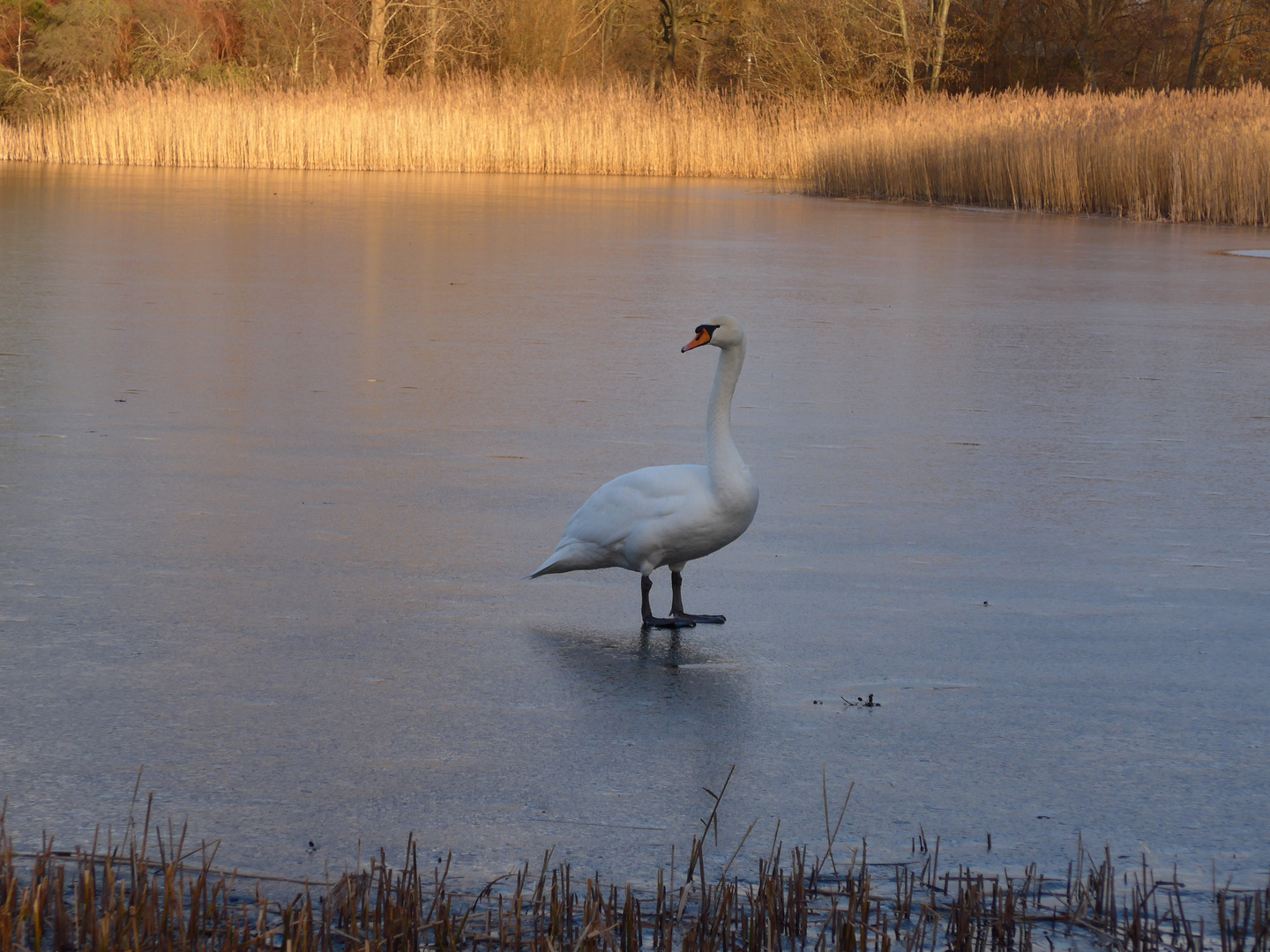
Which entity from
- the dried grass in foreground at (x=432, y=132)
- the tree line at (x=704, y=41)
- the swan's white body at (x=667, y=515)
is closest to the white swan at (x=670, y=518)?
the swan's white body at (x=667, y=515)

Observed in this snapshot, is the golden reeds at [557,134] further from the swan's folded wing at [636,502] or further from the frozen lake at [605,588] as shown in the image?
the swan's folded wing at [636,502]

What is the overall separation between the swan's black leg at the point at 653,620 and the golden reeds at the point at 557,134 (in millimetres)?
22136

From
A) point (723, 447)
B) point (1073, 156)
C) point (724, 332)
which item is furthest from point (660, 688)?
point (1073, 156)

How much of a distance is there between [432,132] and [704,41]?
18.4 meters

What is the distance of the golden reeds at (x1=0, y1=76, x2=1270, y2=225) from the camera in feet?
88.1

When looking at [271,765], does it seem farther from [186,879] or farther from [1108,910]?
[1108,910]

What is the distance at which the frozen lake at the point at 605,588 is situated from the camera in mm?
3111

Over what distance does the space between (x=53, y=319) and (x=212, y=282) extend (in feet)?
8.56

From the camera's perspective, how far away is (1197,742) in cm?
349

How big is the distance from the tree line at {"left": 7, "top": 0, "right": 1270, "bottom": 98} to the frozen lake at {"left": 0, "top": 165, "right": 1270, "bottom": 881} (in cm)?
3316

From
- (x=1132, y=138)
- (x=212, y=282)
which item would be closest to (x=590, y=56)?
(x=1132, y=138)

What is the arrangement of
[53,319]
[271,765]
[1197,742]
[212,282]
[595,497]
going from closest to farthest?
[271,765]
[1197,742]
[595,497]
[53,319]
[212,282]

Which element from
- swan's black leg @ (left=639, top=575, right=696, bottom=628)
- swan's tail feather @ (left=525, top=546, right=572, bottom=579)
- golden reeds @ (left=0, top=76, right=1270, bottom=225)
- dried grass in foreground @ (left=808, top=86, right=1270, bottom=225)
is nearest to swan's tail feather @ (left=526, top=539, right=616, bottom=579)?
swan's tail feather @ (left=525, top=546, right=572, bottom=579)

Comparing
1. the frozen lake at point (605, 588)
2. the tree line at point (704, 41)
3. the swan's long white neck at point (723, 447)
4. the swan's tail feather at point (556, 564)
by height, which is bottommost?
the frozen lake at point (605, 588)
